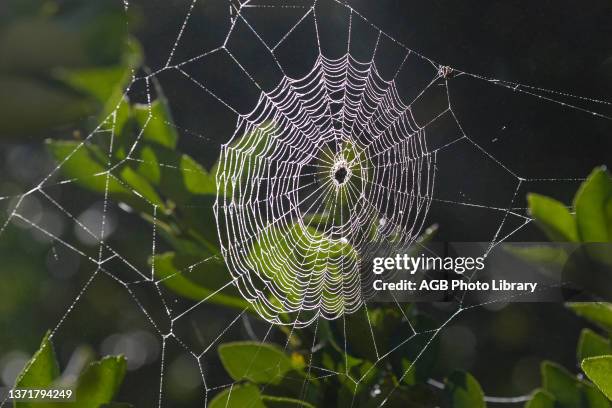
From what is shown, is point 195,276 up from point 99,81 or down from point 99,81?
down

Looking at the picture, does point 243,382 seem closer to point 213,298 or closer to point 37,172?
point 213,298

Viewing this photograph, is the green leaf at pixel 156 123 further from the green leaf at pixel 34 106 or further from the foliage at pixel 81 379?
the foliage at pixel 81 379

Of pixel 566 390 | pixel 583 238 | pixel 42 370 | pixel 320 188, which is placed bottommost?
pixel 42 370

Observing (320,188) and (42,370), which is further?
(320,188)

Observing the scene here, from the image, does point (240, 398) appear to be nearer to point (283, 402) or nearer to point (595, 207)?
point (283, 402)

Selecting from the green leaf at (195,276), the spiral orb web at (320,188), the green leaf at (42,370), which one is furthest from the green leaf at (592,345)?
the green leaf at (42,370)

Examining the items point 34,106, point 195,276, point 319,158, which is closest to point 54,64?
point 34,106
